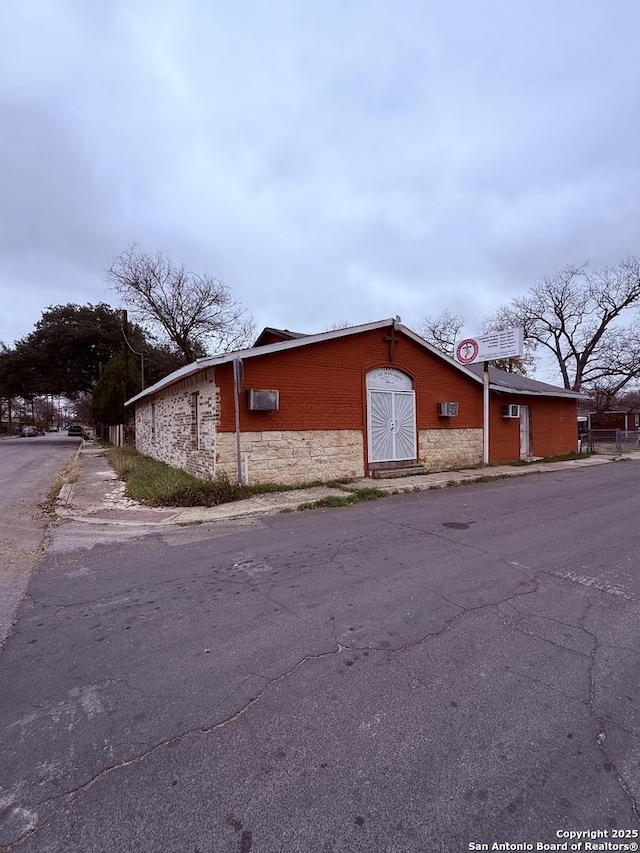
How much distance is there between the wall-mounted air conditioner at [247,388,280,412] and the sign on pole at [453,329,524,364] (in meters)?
8.61

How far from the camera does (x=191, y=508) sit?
8.59 metres

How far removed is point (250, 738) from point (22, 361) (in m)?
44.7

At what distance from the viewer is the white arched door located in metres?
12.7

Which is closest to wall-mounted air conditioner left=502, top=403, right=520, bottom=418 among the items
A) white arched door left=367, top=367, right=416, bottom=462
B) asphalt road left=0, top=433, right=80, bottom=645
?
white arched door left=367, top=367, right=416, bottom=462

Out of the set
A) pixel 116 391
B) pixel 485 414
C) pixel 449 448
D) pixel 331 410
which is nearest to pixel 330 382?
pixel 331 410

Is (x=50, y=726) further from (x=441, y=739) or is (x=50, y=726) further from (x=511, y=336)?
(x=511, y=336)

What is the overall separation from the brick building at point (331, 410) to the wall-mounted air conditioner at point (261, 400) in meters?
0.02

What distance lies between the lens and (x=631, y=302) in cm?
3553

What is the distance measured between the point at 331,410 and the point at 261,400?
234cm

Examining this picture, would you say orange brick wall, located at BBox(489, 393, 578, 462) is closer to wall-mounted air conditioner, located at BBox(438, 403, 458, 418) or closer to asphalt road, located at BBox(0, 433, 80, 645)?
wall-mounted air conditioner, located at BBox(438, 403, 458, 418)

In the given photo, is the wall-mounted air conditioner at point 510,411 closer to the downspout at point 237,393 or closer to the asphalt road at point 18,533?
the downspout at point 237,393

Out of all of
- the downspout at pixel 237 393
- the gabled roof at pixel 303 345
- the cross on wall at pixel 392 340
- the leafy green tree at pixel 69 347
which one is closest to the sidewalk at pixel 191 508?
the downspout at pixel 237 393

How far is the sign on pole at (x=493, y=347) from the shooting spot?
14562 mm

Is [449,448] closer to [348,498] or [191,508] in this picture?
[348,498]
